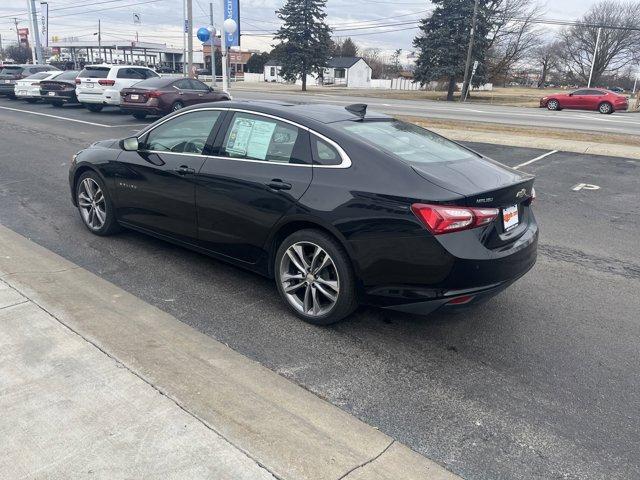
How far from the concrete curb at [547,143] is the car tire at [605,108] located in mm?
18522

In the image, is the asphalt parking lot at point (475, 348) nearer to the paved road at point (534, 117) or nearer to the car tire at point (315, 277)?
the car tire at point (315, 277)

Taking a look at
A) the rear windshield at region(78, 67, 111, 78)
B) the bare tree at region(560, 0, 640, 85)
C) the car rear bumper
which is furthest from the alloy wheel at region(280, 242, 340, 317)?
the bare tree at region(560, 0, 640, 85)

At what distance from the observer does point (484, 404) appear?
3215mm

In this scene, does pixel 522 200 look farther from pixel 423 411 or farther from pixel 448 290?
pixel 423 411

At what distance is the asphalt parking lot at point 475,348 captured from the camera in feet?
9.49

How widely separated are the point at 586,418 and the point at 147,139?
4.40 meters

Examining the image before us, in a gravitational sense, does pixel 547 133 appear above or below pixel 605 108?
below

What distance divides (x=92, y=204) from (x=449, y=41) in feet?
→ 137

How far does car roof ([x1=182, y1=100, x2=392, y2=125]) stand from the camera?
435 centimetres

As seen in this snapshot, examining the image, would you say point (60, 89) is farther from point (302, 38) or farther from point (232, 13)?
point (302, 38)

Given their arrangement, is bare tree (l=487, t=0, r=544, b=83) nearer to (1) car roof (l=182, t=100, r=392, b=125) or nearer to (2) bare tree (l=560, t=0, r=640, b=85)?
(2) bare tree (l=560, t=0, r=640, b=85)

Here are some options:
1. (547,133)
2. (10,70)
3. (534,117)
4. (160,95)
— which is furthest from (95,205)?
(10,70)

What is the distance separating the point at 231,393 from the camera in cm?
317

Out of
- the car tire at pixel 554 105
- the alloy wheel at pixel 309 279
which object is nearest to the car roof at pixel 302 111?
the alloy wheel at pixel 309 279
